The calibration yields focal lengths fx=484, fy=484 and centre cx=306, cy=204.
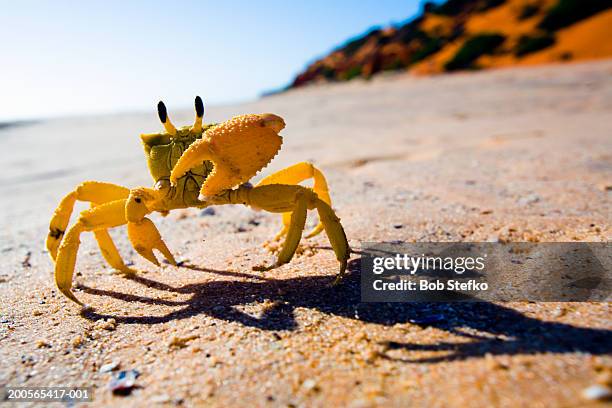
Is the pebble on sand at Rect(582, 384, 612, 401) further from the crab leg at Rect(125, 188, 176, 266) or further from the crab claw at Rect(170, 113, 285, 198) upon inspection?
the crab leg at Rect(125, 188, 176, 266)

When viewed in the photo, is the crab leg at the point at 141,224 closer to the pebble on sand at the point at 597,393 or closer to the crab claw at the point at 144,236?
the crab claw at the point at 144,236

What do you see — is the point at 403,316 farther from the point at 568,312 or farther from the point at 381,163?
the point at 381,163

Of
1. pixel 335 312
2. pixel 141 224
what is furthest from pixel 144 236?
pixel 335 312

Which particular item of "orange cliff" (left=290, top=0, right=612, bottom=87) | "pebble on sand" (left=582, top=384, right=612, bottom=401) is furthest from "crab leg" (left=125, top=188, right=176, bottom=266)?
"orange cliff" (left=290, top=0, right=612, bottom=87)

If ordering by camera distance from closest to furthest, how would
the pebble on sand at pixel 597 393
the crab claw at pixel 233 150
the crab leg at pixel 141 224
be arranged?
the pebble on sand at pixel 597 393, the crab claw at pixel 233 150, the crab leg at pixel 141 224

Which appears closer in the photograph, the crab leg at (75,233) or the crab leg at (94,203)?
the crab leg at (75,233)

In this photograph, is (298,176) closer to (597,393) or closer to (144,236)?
(144,236)

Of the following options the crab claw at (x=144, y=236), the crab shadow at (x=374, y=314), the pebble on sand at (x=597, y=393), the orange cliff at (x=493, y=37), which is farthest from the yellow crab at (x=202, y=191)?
the orange cliff at (x=493, y=37)
